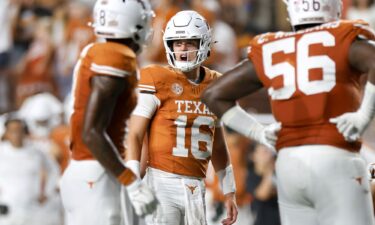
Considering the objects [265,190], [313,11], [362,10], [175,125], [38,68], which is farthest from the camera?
[38,68]

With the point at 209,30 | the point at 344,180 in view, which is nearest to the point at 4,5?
the point at 209,30

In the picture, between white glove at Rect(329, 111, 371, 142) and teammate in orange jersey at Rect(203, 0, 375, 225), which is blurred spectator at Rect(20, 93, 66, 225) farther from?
white glove at Rect(329, 111, 371, 142)

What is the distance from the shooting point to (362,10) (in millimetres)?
10031

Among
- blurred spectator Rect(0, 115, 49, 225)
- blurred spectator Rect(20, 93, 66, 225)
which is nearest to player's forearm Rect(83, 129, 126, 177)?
blurred spectator Rect(0, 115, 49, 225)

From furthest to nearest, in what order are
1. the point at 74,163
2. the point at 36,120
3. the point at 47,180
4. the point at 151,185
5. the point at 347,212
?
1. the point at 36,120
2. the point at 47,180
3. the point at 151,185
4. the point at 74,163
5. the point at 347,212

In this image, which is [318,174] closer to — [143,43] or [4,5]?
[143,43]

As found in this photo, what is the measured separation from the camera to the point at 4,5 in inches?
446

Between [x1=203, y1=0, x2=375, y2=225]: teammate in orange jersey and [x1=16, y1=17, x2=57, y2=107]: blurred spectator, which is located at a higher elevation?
[x1=203, y1=0, x2=375, y2=225]: teammate in orange jersey

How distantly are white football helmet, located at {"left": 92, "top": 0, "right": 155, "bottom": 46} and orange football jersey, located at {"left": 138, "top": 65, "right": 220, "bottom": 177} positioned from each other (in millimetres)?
890

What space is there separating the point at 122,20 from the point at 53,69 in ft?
22.7

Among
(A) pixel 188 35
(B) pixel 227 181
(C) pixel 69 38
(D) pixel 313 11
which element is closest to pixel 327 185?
(D) pixel 313 11

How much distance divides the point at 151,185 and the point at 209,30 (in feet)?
3.14

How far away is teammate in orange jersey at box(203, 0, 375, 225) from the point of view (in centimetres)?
416

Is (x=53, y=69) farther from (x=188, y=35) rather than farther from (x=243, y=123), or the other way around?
(x=243, y=123)
